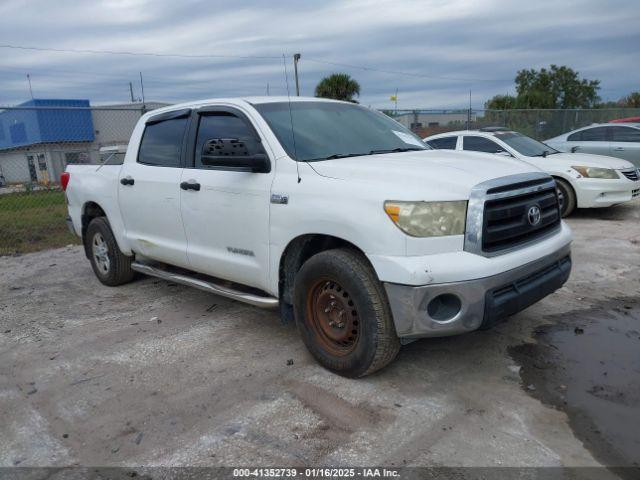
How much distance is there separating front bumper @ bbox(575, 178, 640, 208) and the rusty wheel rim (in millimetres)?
6735

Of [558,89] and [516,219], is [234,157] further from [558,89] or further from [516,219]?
[558,89]

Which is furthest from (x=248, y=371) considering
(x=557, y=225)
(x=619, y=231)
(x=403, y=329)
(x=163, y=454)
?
(x=619, y=231)

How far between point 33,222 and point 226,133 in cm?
886

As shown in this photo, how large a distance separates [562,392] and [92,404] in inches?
119

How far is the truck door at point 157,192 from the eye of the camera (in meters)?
4.77

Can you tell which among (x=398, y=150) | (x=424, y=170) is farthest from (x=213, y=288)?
(x=424, y=170)

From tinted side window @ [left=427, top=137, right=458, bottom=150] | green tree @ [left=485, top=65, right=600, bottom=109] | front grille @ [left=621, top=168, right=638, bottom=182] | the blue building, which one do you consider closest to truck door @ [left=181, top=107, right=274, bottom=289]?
tinted side window @ [left=427, top=137, right=458, bottom=150]

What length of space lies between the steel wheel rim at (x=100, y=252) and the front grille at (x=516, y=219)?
4391 millimetres

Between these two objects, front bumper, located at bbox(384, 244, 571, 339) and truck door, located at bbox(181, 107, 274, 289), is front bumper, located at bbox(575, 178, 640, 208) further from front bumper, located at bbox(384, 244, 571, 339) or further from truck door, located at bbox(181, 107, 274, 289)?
truck door, located at bbox(181, 107, 274, 289)

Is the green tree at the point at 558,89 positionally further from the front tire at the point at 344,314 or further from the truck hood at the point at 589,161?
the front tire at the point at 344,314

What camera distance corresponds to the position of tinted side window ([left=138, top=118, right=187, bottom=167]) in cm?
486

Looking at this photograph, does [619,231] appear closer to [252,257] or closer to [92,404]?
[252,257]

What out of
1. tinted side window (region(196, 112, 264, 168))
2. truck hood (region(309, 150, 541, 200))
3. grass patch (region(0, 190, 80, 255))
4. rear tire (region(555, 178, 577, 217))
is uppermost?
tinted side window (region(196, 112, 264, 168))

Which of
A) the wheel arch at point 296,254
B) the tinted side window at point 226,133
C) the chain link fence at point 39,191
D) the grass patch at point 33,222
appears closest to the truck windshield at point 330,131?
the tinted side window at point 226,133
